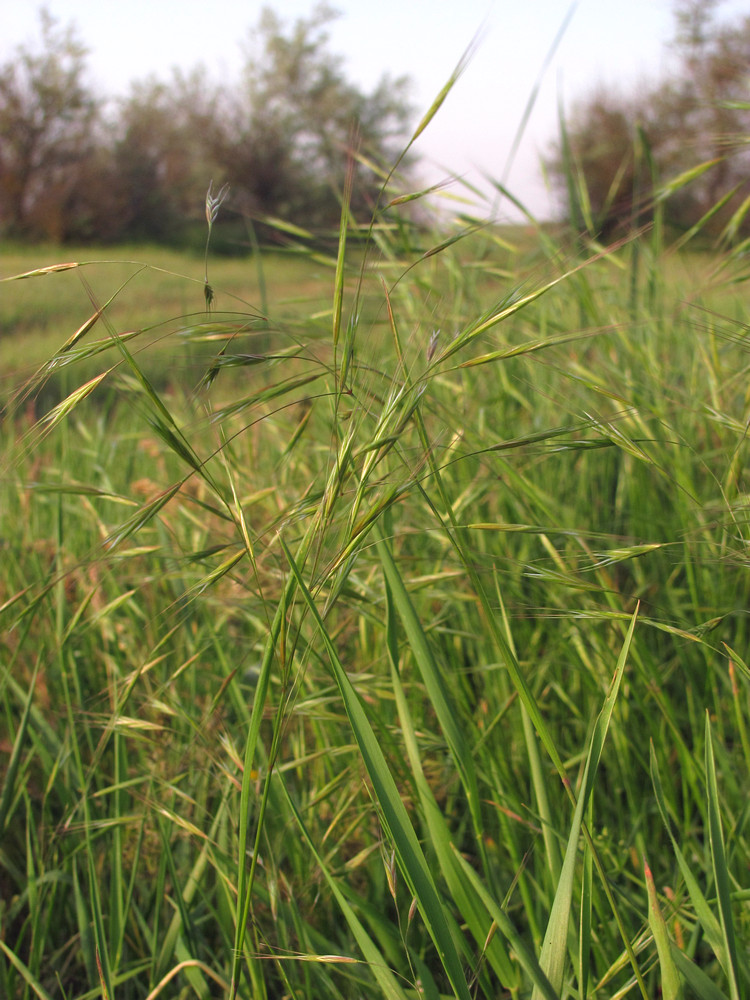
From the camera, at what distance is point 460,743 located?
50cm

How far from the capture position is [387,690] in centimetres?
70

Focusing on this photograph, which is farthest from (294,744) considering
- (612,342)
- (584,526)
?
(612,342)

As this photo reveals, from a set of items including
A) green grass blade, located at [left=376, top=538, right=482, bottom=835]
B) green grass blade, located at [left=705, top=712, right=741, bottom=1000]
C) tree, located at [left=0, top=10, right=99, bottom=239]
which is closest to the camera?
green grass blade, located at [left=705, top=712, right=741, bottom=1000]

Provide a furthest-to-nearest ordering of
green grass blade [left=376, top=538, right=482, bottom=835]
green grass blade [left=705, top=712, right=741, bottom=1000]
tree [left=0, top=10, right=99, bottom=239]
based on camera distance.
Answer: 1. tree [left=0, top=10, right=99, bottom=239]
2. green grass blade [left=376, top=538, right=482, bottom=835]
3. green grass blade [left=705, top=712, right=741, bottom=1000]

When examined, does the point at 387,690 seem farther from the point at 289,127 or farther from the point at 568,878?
the point at 289,127

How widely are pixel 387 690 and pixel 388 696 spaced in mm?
62

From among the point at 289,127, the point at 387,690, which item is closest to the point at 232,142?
the point at 289,127

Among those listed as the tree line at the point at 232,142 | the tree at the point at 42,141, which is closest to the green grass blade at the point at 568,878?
the tree line at the point at 232,142

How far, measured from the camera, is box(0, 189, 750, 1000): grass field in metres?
0.41

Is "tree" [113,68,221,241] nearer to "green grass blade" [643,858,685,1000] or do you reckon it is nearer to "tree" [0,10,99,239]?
"tree" [0,10,99,239]

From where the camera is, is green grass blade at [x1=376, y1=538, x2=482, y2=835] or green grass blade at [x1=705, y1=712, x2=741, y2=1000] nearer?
green grass blade at [x1=705, y1=712, x2=741, y2=1000]

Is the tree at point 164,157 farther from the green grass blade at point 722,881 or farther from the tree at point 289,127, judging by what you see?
the green grass blade at point 722,881

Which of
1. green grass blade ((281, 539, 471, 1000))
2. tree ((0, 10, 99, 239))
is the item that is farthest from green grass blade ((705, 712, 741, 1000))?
tree ((0, 10, 99, 239))

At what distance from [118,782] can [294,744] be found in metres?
0.19
